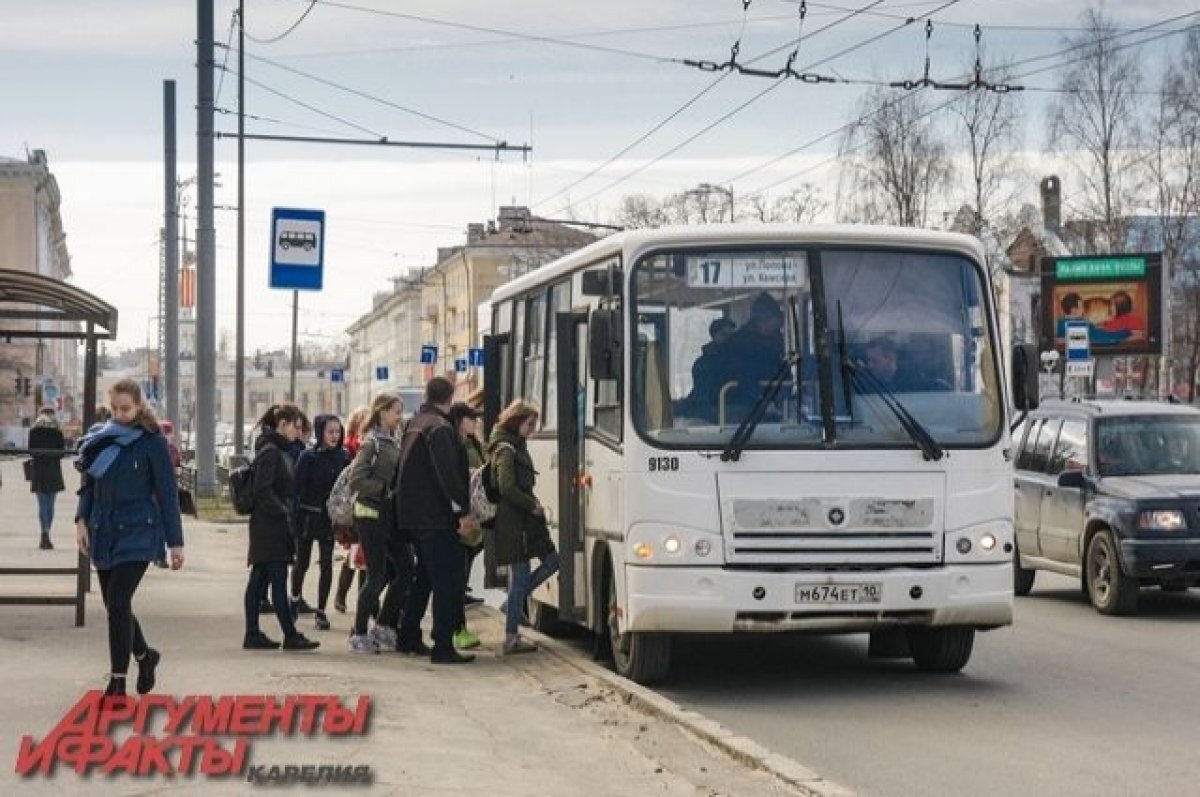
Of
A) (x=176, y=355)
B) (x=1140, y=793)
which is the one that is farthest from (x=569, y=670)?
(x=176, y=355)

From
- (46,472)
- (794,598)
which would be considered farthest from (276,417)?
(46,472)

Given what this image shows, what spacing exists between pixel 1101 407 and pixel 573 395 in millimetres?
6812

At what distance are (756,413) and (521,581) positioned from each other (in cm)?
300

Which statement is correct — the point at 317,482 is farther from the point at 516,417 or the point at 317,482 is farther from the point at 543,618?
the point at 516,417

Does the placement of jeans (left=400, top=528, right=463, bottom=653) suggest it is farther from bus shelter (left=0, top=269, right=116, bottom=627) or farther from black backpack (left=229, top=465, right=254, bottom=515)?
bus shelter (left=0, top=269, right=116, bottom=627)

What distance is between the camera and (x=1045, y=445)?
19.4 metres

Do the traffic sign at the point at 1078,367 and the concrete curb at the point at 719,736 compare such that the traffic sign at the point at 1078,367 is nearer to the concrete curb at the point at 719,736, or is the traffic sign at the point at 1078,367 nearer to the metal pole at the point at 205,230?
the metal pole at the point at 205,230

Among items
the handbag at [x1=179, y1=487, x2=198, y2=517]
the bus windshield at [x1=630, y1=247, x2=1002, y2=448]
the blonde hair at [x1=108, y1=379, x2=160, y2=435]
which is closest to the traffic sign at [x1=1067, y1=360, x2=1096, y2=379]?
the handbag at [x1=179, y1=487, x2=198, y2=517]

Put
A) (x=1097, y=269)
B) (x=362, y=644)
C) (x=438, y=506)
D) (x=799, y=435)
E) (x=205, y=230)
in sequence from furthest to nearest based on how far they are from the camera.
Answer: (x=1097, y=269), (x=205, y=230), (x=362, y=644), (x=438, y=506), (x=799, y=435)

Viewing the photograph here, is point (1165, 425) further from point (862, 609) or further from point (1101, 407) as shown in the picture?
point (862, 609)

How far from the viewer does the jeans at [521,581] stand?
14.6m

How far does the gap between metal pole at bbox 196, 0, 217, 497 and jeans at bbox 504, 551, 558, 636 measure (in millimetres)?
14845

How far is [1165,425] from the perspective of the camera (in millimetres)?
18547

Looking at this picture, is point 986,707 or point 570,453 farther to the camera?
point 570,453
